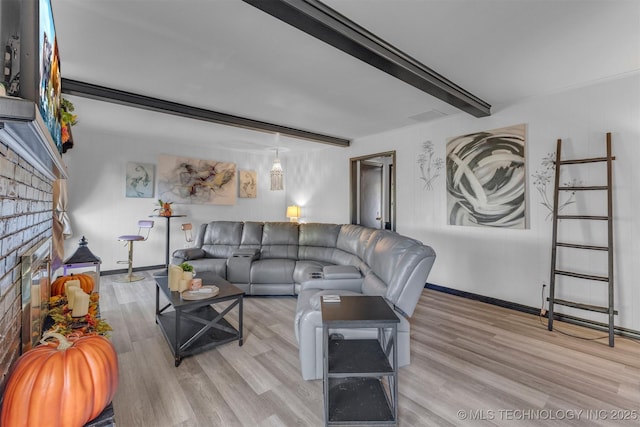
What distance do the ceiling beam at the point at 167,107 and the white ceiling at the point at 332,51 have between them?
0.10 metres

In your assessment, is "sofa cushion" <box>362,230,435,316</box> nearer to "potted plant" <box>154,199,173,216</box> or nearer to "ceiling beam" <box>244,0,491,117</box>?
"ceiling beam" <box>244,0,491,117</box>

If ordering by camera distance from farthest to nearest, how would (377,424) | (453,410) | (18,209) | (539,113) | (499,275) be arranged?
(499,275) < (539,113) < (453,410) < (377,424) < (18,209)

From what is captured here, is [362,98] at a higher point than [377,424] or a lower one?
higher

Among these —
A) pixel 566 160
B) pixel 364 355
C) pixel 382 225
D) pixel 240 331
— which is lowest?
pixel 240 331

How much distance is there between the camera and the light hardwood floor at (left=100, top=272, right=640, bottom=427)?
1655 millimetres

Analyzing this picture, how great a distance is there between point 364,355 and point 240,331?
1231mm

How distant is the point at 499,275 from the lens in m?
3.49

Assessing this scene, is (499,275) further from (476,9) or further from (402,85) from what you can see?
(476,9)

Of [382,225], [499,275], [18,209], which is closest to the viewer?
[18,209]

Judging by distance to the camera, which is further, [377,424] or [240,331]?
[240,331]

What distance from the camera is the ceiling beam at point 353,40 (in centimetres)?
165

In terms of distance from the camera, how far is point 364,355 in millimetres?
1713

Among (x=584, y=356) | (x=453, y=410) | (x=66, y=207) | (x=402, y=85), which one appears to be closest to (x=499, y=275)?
(x=584, y=356)

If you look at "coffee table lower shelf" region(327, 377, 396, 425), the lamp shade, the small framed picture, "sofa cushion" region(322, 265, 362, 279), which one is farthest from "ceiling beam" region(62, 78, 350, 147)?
"coffee table lower shelf" region(327, 377, 396, 425)
